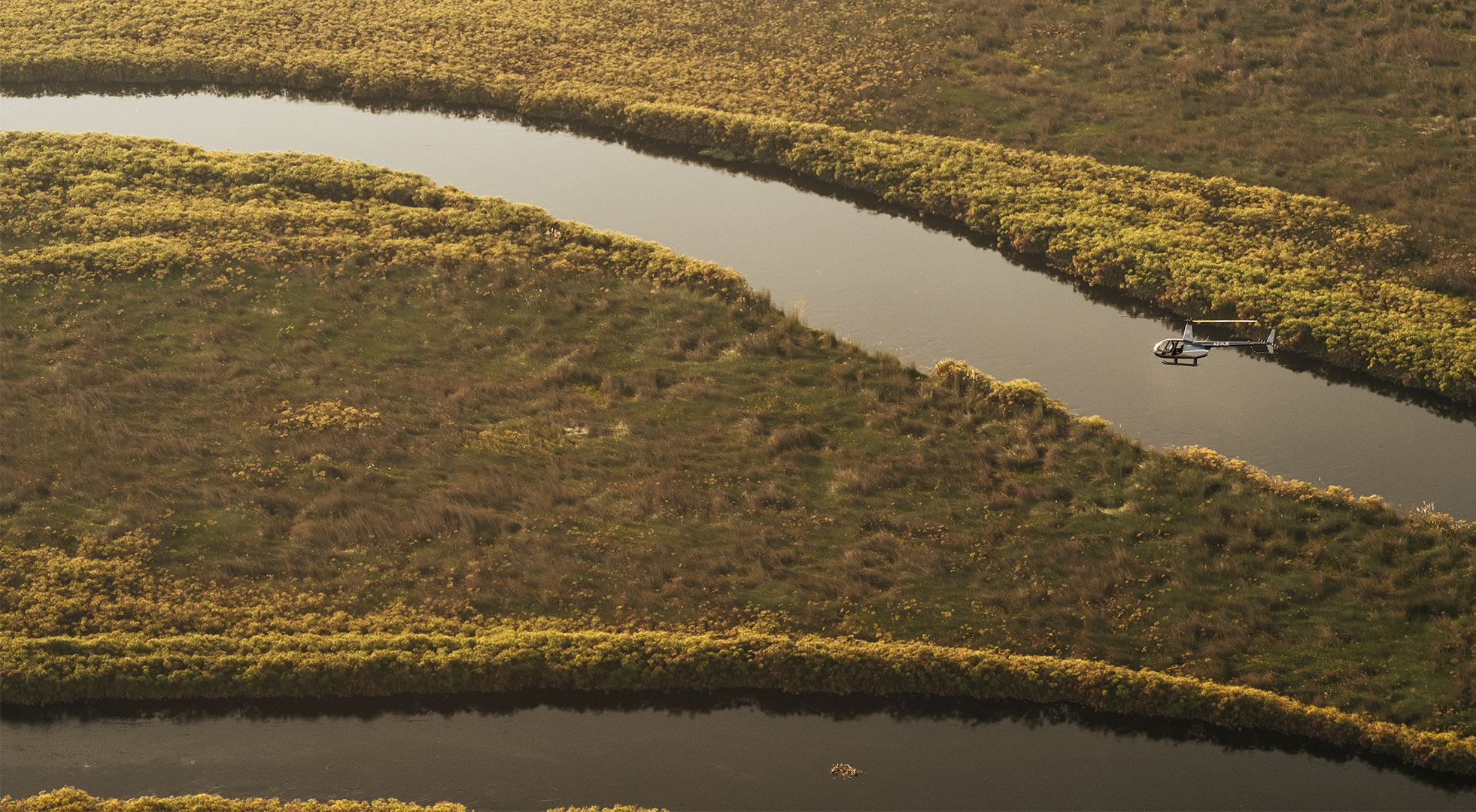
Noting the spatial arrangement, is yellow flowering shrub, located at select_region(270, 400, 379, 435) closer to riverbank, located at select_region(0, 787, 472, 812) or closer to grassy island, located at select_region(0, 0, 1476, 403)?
riverbank, located at select_region(0, 787, 472, 812)

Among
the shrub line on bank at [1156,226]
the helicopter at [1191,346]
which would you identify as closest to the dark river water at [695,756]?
the helicopter at [1191,346]

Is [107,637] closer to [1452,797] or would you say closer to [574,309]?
[574,309]

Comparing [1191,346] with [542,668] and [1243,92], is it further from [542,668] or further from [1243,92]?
[542,668]

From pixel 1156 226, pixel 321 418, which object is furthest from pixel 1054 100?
pixel 321 418

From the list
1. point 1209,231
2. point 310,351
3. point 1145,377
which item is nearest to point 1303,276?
point 1209,231

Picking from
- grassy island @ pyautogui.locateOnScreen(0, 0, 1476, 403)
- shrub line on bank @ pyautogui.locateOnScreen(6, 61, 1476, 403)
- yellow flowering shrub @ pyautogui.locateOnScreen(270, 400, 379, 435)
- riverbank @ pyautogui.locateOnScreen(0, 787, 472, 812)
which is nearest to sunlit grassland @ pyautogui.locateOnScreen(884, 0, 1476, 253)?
grassy island @ pyautogui.locateOnScreen(0, 0, 1476, 403)

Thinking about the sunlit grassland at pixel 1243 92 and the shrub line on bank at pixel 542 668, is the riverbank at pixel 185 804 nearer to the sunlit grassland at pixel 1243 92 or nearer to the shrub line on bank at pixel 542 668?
the shrub line on bank at pixel 542 668
